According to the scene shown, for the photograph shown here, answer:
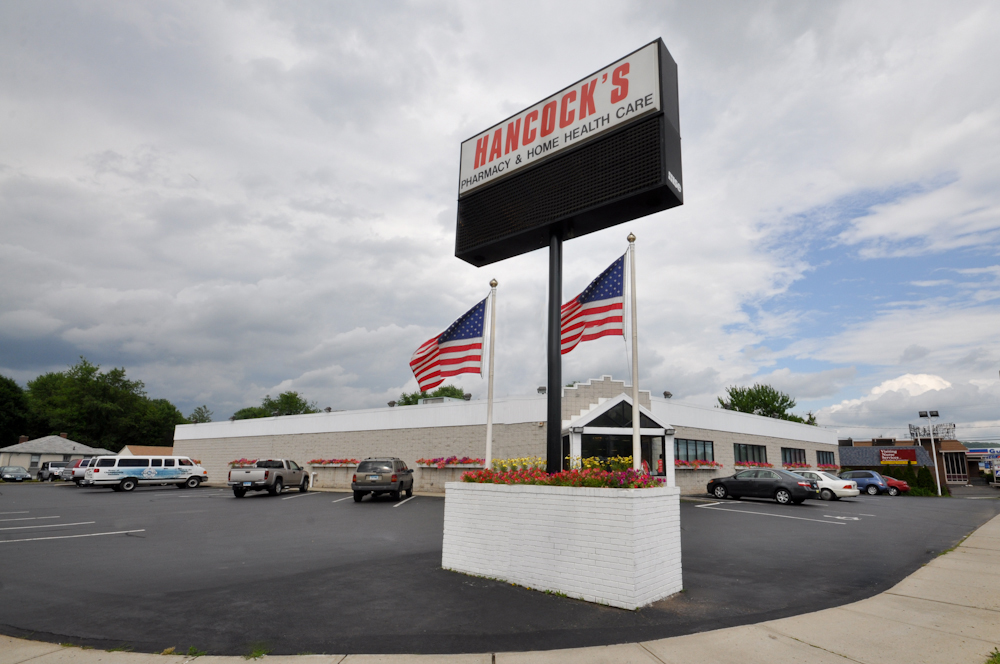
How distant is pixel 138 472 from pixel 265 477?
11019 millimetres

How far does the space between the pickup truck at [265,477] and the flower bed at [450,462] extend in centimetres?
633

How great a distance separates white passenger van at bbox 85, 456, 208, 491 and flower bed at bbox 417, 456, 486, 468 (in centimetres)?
1553

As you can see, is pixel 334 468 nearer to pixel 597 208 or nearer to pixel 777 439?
pixel 597 208

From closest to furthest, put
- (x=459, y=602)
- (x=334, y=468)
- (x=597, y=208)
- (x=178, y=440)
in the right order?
(x=459, y=602), (x=597, y=208), (x=334, y=468), (x=178, y=440)

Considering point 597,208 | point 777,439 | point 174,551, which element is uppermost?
point 597,208

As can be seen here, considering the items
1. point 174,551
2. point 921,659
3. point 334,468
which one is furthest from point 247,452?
point 921,659

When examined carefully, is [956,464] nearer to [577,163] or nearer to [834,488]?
[834,488]

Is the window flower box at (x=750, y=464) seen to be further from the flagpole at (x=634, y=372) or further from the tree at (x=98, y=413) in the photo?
the tree at (x=98, y=413)

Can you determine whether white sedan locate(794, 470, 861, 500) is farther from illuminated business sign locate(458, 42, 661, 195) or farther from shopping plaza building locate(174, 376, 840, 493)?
illuminated business sign locate(458, 42, 661, 195)

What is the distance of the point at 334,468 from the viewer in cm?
3186

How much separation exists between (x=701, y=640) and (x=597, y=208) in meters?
6.22

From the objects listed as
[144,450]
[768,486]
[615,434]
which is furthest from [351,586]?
[144,450]

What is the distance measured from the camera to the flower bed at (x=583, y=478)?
7281 mm

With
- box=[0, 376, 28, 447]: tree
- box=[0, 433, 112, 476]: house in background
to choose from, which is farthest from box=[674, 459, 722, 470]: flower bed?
box=[0, 376, 28, 447]: tree
